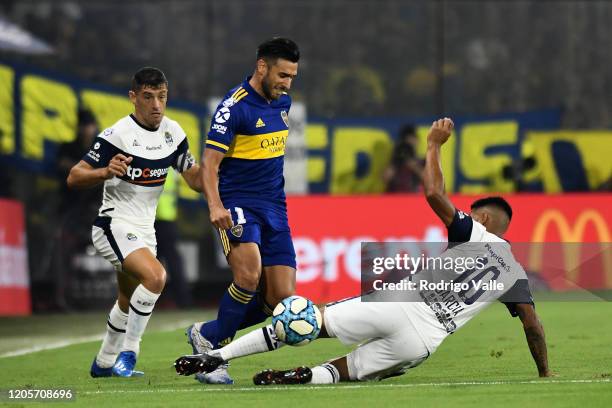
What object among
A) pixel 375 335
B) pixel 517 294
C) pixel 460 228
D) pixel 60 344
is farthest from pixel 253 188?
pixel 60 344

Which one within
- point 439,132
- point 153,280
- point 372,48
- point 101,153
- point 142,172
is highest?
point 372,48

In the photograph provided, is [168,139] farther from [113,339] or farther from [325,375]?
[325,375]

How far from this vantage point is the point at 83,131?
17797 mm

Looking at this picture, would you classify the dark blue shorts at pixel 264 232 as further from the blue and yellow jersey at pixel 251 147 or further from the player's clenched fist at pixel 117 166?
the player's clenched fist at pixel 117 166

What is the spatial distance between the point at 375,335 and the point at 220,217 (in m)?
1.23

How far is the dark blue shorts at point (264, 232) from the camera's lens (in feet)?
29.3

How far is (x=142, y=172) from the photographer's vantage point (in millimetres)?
9383

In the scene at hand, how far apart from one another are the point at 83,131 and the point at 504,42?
596cm

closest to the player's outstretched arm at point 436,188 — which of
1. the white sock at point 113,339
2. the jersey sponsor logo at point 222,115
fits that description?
the jersey sponsor logo at point 222,115

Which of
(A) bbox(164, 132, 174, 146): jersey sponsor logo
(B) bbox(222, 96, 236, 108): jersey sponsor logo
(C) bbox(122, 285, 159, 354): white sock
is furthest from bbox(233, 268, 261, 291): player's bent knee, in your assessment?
(A) bbox(164, 132, 174, 146): jersey sponsor logo

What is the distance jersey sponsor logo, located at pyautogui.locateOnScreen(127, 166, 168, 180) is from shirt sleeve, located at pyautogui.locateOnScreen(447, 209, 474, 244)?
243cm

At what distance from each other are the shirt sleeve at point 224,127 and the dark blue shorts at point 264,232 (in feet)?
1.55

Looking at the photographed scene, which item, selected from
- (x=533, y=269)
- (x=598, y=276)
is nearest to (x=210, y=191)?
(x=598, y=276)

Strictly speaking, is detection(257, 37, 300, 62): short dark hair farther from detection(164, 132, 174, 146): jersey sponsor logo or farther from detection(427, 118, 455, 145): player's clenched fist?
detection(427, 118, 455, 145): player's clenched fist
